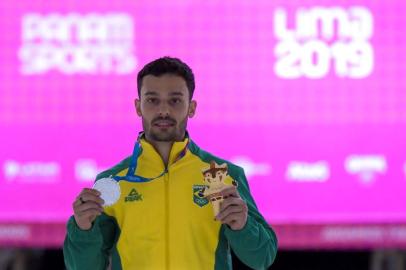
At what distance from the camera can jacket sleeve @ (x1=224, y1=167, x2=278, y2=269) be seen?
4.49 feet

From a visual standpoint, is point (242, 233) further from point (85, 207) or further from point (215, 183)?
point (85, 207)

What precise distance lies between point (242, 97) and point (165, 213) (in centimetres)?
159

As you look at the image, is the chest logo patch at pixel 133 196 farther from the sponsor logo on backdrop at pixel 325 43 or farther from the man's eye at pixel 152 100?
the sponsor logo on backdrop at pixel 325 43

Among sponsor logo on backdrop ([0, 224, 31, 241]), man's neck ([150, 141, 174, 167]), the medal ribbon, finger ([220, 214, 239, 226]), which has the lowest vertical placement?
sponsor logo on backdrop ([0, 224, 31, 241])

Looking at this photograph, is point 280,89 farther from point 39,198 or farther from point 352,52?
point 39,198

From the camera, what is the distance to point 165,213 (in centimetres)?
143

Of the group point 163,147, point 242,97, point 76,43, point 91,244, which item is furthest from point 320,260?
point 91,244

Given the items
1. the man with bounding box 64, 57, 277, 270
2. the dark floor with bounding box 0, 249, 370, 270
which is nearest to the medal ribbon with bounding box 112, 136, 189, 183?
the man with bounding box 64, 57, 277, 270

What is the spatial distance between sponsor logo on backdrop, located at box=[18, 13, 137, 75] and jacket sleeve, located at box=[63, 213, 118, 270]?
5.15 feet

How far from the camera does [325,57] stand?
2994mm

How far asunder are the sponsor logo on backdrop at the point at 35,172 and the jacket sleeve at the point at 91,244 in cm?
153

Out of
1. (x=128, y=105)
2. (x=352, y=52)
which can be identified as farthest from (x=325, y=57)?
(x=128, y=105)

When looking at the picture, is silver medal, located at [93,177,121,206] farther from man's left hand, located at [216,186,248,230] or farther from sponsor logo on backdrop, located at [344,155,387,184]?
sponsor logo on backdrop, located at [344,155,387,184]

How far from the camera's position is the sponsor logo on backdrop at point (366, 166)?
297 centimetres
